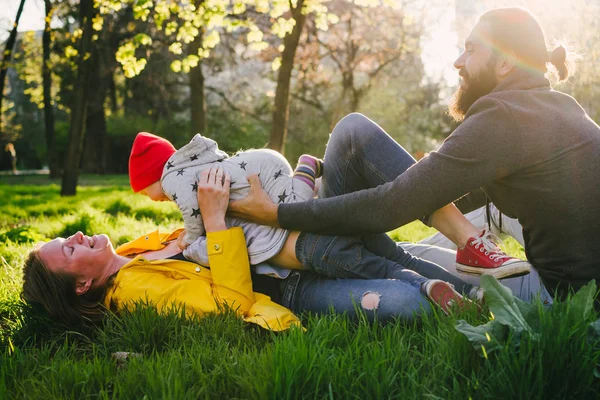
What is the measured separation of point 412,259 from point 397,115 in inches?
1092

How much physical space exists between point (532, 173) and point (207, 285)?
175 cm

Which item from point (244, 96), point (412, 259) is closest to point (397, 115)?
point (244, 96)

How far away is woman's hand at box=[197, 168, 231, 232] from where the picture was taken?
303 cm

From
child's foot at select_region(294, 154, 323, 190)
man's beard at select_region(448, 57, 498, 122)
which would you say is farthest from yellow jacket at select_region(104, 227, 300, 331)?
man's beard at select_region(448, 57, 498, 122)

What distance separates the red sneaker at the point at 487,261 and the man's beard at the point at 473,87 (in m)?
0.70

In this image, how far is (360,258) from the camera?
299 cm

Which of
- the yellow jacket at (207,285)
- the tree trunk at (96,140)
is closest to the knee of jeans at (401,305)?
the yellow jacket at (207,285)

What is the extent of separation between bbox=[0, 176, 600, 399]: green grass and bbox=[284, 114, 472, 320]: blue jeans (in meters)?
0.14

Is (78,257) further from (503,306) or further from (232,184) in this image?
(503,306)

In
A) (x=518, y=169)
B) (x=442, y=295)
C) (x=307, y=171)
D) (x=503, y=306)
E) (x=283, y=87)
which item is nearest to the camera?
(x=503, y=306)

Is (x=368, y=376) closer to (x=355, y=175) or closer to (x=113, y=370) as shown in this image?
(x=113, y=370)

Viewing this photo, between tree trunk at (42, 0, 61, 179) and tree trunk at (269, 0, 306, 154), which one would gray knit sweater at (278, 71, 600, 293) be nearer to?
tree trunk at (269, 0, 306, 154)

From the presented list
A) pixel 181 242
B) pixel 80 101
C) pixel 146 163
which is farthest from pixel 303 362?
pixel 80 101

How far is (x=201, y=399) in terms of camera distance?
1876 mm
